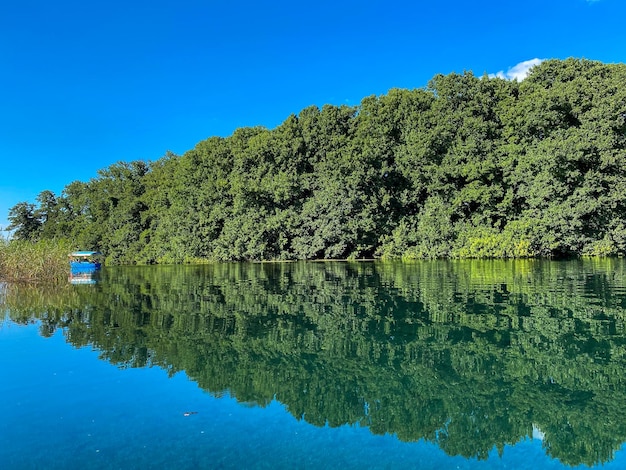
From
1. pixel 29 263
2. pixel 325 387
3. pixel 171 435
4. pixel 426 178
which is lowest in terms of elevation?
pixel 171 435

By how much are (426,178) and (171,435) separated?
40.7m

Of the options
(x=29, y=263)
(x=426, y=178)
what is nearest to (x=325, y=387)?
(x=29, y=263)

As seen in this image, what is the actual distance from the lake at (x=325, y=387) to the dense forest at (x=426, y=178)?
24.2m

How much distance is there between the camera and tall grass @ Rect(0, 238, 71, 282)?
27.3 meters

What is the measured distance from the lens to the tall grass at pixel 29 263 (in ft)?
89.7

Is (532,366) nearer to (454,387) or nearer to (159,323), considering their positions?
(454,387)

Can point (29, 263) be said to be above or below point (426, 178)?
below

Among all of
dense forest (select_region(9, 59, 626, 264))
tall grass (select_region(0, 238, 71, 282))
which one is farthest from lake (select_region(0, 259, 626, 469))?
dense forest (select_region(9, 59, 626, 264))

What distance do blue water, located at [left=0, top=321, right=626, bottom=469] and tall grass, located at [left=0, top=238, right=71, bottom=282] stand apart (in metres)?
21.9

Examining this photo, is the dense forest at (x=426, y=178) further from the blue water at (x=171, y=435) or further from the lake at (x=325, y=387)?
the blue water at (x=171, y=435)

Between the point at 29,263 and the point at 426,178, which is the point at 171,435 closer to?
the point at 29,263

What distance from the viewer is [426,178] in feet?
144

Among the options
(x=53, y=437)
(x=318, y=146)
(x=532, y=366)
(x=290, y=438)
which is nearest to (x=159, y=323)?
(x=53, y=437)

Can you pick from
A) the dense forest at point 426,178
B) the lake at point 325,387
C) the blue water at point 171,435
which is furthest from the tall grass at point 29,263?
the dense forest at point 426,178
